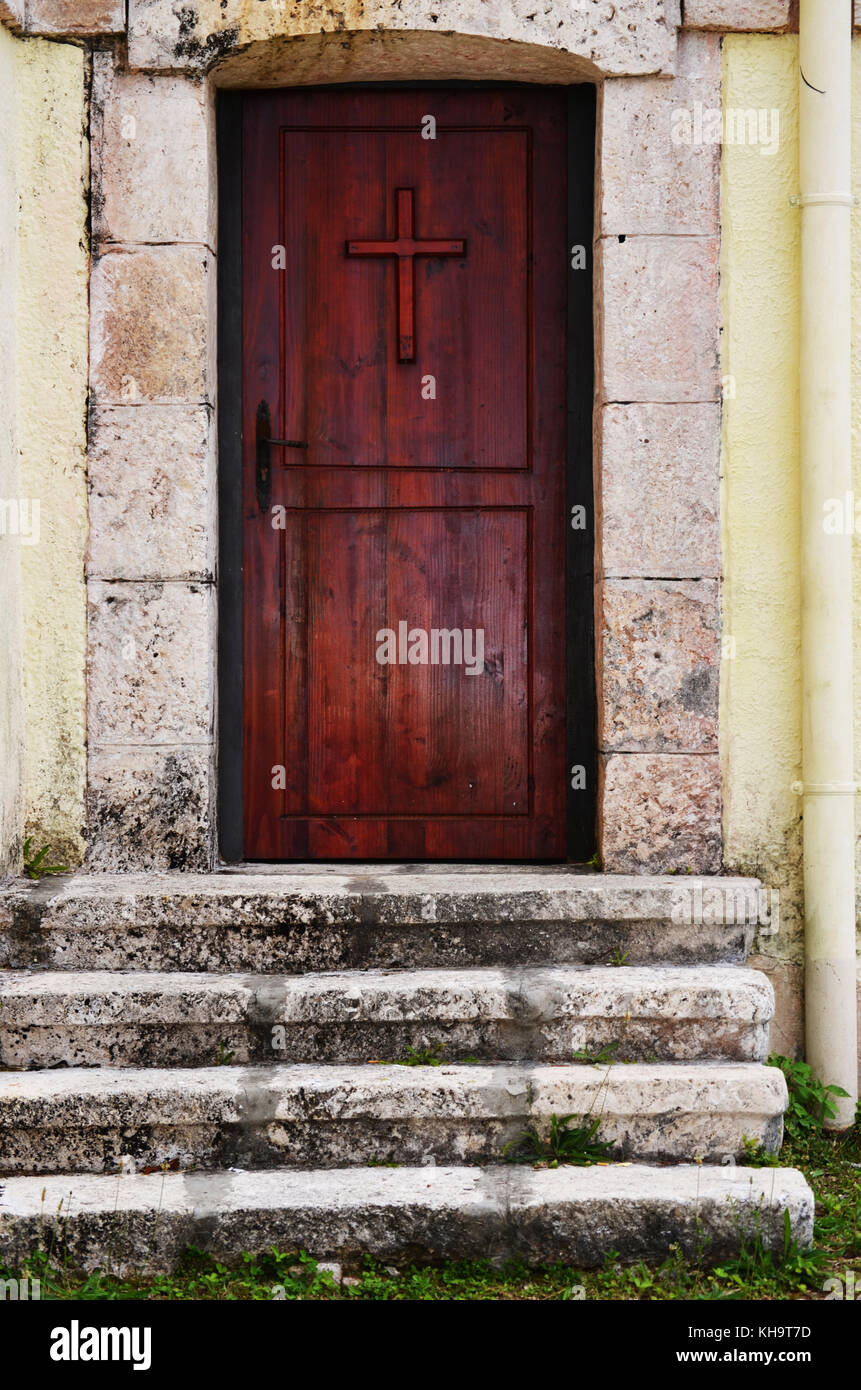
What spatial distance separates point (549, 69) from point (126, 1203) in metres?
3.31

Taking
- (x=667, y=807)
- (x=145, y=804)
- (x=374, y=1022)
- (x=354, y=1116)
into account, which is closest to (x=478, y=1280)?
(x=354, y=1116)

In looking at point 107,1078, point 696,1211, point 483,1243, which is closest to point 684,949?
point 696,1211

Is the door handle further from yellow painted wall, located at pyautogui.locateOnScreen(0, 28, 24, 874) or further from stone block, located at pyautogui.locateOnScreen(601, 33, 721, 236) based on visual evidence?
stone block, located at pyautogui.locateOnScreen(601, 33, 721, 236)

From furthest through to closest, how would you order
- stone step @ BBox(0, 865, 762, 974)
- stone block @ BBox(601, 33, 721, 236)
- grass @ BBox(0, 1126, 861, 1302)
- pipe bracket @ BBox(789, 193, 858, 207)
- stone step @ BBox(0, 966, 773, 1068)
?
stone block @ BBox(601, 33, 721, 236) < pipe bracket @ BBox(789, 193, 858, 207) < stone step @ BBox(0, 865, 762, 974) < stone step @ BBox(0, 966, 773, 1068) < grass @ BBox(0, 1126, 861, 1302)

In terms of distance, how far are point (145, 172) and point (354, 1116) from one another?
2.69m

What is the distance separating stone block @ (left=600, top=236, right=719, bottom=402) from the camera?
3.63 meters

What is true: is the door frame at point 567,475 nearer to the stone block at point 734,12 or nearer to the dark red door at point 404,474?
the dark red door at point 404,474

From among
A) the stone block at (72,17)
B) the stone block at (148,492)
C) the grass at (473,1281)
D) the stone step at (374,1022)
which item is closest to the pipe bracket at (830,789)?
the stone step at (374,1022)

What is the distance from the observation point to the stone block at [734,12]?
3594mm

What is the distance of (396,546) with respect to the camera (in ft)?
12.9

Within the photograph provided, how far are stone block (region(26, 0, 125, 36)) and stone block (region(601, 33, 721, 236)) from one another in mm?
1442

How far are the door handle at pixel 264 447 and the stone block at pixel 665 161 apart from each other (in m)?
1.15

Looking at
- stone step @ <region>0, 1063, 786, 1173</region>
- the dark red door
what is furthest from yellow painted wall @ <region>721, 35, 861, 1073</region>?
stone step @ <region>0, 1063, 786, 1173</region>

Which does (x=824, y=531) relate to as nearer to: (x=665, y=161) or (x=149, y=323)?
(x=665, y=161)
